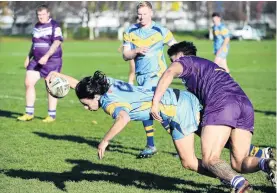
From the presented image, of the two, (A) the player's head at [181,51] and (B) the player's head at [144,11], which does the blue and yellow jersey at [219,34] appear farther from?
(A) the player's head at [181,51]

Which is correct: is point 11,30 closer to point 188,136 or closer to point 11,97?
point 11,97

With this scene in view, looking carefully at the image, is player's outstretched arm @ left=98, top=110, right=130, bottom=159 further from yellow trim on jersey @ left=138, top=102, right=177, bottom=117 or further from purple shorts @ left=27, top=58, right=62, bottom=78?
purple shorts @ left=27, top=58, right=62, bottom=78

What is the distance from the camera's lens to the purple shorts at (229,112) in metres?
6.30

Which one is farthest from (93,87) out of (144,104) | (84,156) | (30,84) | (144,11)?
(30,84)

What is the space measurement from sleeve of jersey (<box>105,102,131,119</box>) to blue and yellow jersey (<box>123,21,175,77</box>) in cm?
328

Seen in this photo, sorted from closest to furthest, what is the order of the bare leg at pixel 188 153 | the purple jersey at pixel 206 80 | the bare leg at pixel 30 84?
the purple jersey at pixel 206 80
the bare leg at pixel 188 153
the bare leg at pixel 30 84

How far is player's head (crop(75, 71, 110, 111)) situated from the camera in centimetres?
643

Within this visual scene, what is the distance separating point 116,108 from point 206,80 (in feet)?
3.20

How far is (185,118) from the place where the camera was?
6594 mm

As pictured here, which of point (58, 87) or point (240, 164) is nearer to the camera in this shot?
point (240, 164)

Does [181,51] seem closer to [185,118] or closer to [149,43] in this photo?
[185,118]

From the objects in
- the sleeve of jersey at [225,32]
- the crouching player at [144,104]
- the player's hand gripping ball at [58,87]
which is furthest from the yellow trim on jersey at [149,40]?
the sleeve of jersey at [225,32]

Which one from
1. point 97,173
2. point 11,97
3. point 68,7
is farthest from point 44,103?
point 68,7

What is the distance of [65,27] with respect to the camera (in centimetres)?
6412
